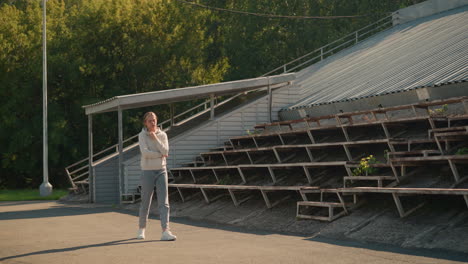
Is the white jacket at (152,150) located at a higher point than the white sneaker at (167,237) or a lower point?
higher

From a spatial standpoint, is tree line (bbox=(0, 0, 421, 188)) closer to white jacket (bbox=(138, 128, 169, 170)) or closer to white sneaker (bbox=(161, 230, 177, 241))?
white jacket (bbox=(138, 128, 169, 170))

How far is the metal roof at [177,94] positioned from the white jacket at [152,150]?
30.9ft

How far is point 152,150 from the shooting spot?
1064 centimetres

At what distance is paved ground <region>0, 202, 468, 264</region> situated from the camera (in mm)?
8359

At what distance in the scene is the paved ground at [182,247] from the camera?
8.36 m

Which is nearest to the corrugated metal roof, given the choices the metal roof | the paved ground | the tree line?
the metal roof

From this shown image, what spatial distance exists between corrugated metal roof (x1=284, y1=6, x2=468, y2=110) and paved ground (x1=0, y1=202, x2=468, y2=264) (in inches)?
307

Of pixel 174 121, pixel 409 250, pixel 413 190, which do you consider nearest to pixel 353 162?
pixel 413 190

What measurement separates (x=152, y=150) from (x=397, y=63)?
13033 mm

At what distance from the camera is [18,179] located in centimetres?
3741

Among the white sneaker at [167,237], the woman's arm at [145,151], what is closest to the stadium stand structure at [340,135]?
the white sneaker at [167,237]

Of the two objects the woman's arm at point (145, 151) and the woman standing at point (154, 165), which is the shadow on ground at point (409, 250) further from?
the woman's arm at point (145, 151)

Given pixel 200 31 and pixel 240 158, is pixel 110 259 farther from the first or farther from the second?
pixel 200 31

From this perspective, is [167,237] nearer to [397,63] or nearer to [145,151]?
[145,151]
